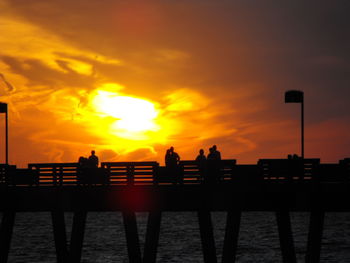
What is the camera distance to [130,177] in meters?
31.5

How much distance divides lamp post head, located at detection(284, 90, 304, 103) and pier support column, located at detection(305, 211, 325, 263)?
14739 mm

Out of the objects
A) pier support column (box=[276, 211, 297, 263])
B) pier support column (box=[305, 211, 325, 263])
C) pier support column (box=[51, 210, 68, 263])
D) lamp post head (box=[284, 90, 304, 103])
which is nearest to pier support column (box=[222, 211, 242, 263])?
pier support column (box=[276, 211, 297, 263])

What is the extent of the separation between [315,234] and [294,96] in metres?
15.2

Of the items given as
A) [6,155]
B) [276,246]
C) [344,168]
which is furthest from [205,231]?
[276,246]

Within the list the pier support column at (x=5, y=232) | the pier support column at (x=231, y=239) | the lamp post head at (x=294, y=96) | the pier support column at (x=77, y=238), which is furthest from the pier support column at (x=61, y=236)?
the lamp post head at (x=294, y=96)

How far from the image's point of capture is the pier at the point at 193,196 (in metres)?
29.7

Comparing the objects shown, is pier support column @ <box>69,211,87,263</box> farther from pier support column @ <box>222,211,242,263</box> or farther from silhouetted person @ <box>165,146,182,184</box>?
pier support column @ <box>222,211,242,263</box>

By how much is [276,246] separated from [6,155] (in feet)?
105

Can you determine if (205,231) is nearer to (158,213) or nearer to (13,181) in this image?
(158,213)

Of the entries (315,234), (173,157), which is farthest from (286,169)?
(173,157)

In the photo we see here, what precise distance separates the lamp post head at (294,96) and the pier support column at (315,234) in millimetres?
14739

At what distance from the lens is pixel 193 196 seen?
30.2 m

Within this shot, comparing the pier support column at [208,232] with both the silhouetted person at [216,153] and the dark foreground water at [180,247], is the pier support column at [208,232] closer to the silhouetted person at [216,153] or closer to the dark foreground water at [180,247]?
the silhouetted person at [216,153]

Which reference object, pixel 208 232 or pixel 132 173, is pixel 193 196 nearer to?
pixel 208 232
